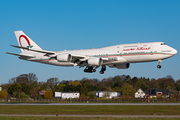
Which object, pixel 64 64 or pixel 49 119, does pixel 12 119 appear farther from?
pixel 64 64

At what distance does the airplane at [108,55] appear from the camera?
5012cm

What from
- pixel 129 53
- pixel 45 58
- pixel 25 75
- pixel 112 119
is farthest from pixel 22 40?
pixel 25 75

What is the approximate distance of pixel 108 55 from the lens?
178 feet

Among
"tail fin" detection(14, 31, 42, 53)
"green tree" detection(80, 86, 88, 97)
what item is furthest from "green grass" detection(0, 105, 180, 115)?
"green tree" detection(80, 86, 88, 97)

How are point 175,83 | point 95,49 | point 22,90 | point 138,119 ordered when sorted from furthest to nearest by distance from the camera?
point 175,83, point 22,90, point 95,49, point 138,119

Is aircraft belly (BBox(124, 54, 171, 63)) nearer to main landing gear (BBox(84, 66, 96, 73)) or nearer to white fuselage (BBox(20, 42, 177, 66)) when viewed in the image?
white fuselage (BBox(20, 42, 177, 66))

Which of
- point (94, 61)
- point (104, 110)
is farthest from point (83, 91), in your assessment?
point (104, 110)

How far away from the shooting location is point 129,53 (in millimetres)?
51438

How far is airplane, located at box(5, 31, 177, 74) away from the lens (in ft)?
164

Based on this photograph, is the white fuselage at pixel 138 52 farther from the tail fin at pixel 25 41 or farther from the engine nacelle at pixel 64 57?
the tail fin at pixel 25 41

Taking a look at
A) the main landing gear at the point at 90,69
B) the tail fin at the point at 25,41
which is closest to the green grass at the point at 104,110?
the main landing gear at the point at 90,69

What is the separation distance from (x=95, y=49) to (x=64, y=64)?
8877 millimetres

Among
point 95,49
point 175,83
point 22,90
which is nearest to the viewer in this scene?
point 95,49

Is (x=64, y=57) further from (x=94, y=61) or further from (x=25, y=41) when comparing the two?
(x=25, y=41)
